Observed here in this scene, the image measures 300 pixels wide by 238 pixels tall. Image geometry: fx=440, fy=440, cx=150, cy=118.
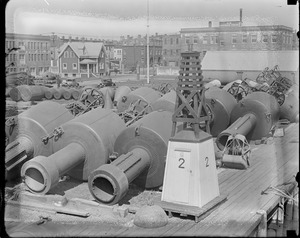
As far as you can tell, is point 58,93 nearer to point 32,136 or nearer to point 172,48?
point 172,48

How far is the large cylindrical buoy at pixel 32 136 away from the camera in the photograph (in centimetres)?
1062

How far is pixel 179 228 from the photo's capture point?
8625 mm

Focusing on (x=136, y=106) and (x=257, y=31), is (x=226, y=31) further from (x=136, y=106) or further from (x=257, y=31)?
(x=136, y=106)

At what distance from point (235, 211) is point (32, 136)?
5.50m

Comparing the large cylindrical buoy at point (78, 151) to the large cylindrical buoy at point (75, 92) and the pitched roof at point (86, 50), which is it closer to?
the pitched roof at point (86, 50)

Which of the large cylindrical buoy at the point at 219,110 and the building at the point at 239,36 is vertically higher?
the building at the point at 239,36

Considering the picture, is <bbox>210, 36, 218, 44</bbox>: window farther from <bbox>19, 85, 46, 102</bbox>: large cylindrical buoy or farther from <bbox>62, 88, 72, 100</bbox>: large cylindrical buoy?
<bbox>62, 88, 72, 100</bbox>: large cylindrical buoy

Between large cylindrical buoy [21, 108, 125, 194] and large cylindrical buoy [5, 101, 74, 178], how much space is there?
1.36 feet

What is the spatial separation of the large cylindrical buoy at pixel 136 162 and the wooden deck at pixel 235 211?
989mm

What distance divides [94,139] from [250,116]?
22.8ft

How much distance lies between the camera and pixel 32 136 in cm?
1141

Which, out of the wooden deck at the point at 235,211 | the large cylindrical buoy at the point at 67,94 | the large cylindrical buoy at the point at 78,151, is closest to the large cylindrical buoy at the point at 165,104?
the wooden deck at the point at 235,211

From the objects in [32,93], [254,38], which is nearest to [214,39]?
[254,38]

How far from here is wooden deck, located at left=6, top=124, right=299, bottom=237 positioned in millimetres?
8047
